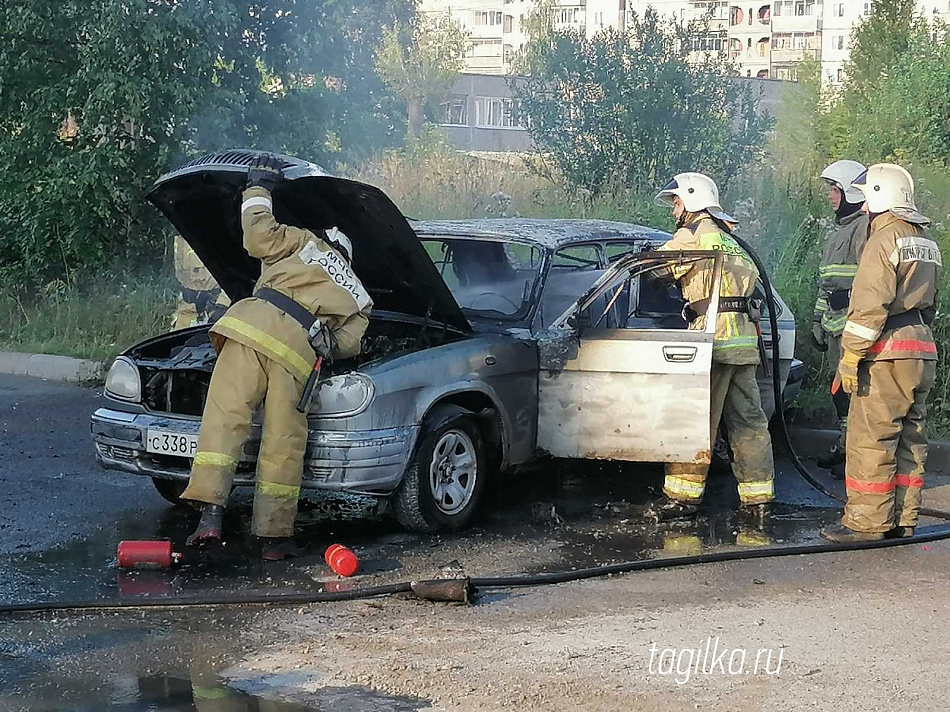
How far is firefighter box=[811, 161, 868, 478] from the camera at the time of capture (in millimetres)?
8008

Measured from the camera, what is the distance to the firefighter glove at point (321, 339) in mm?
6094

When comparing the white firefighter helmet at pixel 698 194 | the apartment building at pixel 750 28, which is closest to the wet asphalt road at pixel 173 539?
the white firefighter helmet at pixel 698 194

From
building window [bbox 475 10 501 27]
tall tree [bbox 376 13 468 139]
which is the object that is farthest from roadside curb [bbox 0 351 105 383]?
building window [bbox 475 10 501 27]

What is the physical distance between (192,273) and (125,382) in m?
2.87

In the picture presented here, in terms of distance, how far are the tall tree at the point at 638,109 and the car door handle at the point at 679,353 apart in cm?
861

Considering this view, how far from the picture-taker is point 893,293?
6309 millimetres

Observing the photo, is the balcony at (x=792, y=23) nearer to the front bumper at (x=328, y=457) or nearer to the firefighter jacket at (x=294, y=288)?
the firefighter jacket at (x=294, y=288)

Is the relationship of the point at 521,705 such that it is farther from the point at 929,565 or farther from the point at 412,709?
the point at 929,565

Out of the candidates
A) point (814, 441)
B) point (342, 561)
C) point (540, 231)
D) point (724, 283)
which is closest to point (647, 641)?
point (342, 561)

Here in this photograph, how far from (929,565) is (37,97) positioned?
10.3m

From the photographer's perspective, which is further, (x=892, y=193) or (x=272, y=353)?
(x=892, y=193)

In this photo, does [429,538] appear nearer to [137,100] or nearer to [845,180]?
[845,180]

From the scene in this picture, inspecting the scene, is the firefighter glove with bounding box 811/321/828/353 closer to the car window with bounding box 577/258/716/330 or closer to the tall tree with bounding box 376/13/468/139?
the car window with bounding box 577/258/716/330

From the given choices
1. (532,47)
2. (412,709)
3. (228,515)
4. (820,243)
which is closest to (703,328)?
(228,515)
